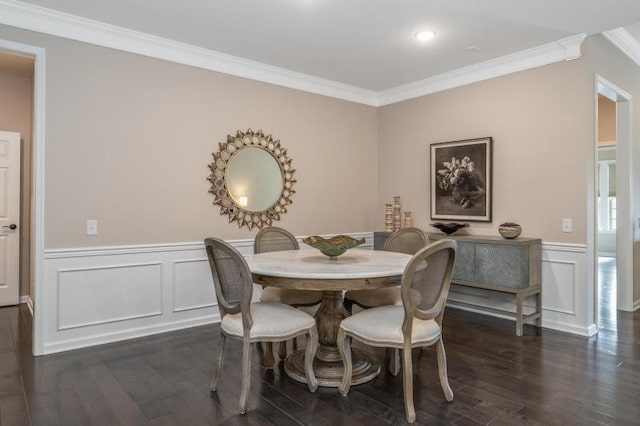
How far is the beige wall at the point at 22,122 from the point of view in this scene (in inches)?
188

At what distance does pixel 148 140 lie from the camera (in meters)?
3.79

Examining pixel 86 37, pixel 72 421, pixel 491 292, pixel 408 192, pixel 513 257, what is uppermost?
pixel 86 37

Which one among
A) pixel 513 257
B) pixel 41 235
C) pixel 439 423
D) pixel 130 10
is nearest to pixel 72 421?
pixel 41 235

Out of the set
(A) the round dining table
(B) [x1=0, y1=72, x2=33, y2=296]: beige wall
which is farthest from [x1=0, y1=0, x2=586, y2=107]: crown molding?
(A) the round dining table

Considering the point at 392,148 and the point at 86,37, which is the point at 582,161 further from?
the point at 86,37

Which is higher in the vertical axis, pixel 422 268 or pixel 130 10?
pixel 130 10

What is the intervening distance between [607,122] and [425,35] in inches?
180

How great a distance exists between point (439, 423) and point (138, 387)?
1.84 meters

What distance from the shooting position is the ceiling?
10.2ft

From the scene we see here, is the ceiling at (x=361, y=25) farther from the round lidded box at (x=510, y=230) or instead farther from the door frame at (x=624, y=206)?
the round lidded box at (x=510, y=230)

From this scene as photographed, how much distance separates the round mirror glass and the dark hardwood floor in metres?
Result: 1.48

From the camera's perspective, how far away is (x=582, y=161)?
3.74 meters

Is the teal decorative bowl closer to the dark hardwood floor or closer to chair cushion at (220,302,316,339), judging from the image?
chair cushion at (220,302,316,339)

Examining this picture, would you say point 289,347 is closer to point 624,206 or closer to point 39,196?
point 39,196
